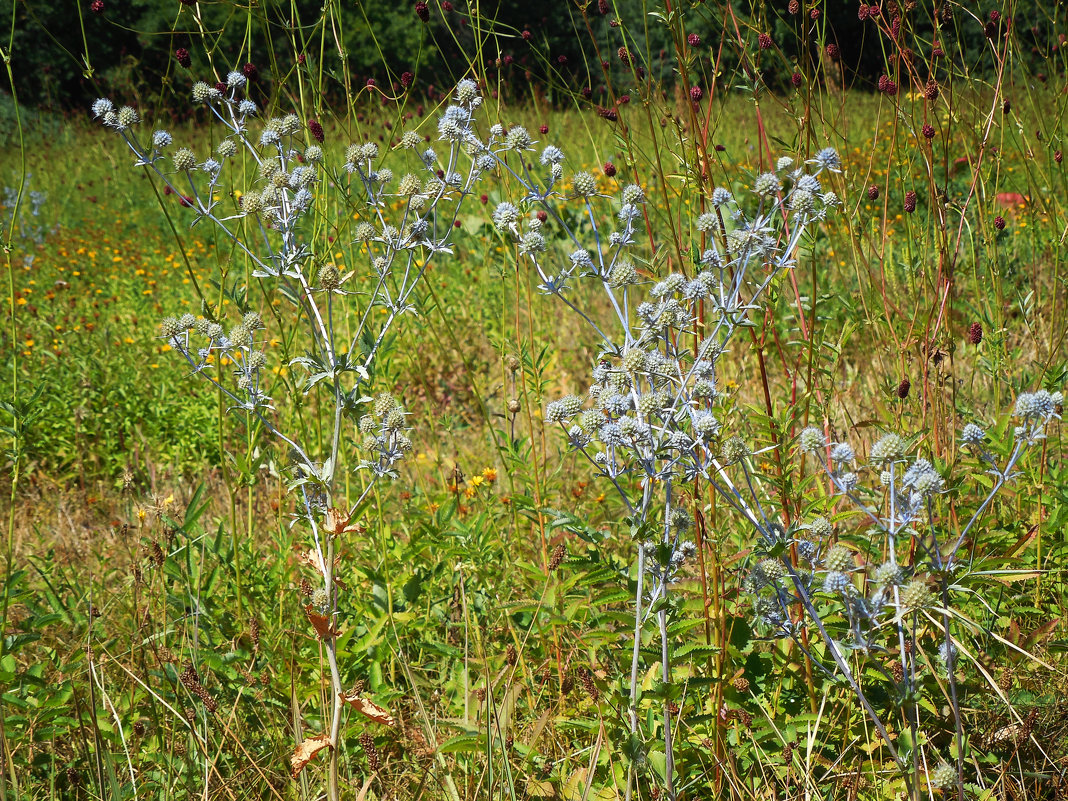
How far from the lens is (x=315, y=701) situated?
2023mm

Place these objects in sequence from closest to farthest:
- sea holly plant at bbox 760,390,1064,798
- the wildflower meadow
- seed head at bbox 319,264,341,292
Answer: sea holly plant at bbox 760,390,1064,798 < the wildflower meadow < seed head at bbox 319,264,341,292

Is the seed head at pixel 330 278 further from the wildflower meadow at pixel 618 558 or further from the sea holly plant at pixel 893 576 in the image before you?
the sea holly plant at pixel 893 576

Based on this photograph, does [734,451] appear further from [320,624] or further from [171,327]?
[171,327]

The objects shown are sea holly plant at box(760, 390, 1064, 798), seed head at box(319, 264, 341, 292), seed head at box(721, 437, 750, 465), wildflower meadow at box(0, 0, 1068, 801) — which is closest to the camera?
sea holly plant at box(760, 390, 1064, 798)

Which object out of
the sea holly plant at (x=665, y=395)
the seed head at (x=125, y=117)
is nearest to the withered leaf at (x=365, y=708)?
the sea holly plant at (x=665, y=395)

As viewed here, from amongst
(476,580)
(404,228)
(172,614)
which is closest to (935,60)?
(404,228)

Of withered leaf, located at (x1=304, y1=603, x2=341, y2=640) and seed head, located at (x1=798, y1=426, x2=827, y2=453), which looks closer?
seed head, located at (x1=798, y1=426, x2=827, y2=453)

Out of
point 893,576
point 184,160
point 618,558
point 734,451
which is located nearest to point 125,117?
point 184,160

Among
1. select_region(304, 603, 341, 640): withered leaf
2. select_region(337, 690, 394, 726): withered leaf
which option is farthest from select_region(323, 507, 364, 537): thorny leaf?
select_region(337, 690, 394, 726): withered leaf

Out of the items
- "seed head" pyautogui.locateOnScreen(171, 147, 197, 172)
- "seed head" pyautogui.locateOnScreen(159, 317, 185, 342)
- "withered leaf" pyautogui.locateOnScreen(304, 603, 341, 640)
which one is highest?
"seed head" pyautogui.locateOnScreen(171, 147, 197, 172)

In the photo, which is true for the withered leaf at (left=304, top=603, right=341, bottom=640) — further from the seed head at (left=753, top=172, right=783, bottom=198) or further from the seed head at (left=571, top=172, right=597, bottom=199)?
the seed head at (left=753, top=172, right=783, bottom=198)

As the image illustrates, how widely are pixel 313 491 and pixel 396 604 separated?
447 mm

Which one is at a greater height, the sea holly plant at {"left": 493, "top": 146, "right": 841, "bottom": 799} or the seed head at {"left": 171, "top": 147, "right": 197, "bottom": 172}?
the seed head at {"left": 171, "top": 147, "right": 197, "bottom": 172}

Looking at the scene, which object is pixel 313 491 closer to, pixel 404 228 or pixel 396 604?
pixel 396 604
